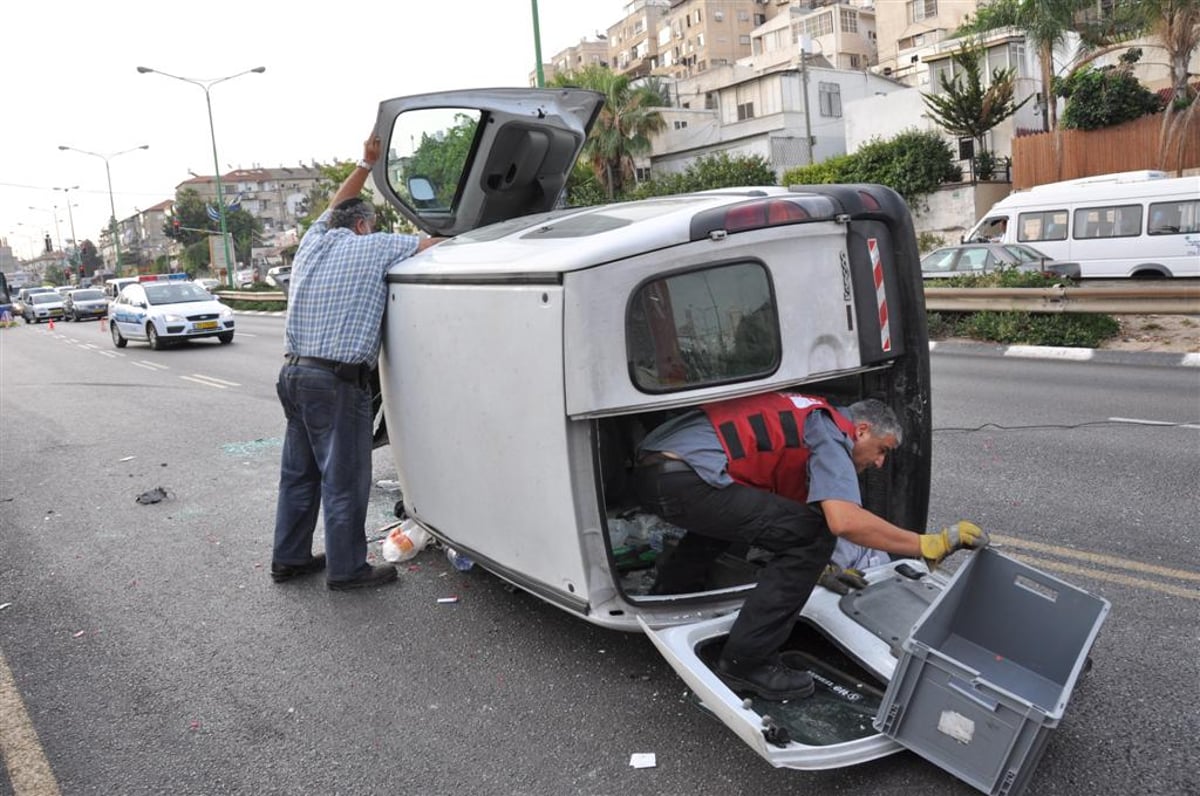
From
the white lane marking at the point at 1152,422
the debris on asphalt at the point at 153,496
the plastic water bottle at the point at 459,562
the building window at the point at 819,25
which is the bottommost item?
the white lane marking at the point at 1152,422

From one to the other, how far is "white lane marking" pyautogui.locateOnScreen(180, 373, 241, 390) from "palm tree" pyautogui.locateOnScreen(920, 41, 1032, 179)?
84.5ft

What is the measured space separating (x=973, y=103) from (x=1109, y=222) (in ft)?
46.0

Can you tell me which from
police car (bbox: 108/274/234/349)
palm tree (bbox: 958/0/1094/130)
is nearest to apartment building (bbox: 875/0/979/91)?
palm tree (bbox: 958/0/1094/130)

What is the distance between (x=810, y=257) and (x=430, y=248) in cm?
199

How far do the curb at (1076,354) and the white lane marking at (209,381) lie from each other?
9.32 meters

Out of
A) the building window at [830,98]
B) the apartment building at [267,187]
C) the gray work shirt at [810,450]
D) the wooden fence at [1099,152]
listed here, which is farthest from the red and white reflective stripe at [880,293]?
the apartment building at [267,187]

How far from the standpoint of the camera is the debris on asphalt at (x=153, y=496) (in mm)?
6988

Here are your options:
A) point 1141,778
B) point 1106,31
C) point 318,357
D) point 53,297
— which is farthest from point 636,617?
point 53,297

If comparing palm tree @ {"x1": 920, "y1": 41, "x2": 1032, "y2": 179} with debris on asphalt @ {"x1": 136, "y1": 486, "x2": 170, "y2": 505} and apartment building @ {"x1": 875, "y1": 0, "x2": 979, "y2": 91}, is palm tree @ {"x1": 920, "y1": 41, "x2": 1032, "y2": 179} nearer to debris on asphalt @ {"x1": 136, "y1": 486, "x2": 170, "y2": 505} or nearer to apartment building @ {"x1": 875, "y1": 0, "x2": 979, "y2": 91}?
apartment building @ {"x1": 875, "y1": 0, "x2": 979, "y2": 91}

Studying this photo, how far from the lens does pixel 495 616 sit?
14.6ft

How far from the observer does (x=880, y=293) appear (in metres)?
3.82

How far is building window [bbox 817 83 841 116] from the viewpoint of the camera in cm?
4581

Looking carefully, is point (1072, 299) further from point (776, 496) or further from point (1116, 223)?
point (776, 496)

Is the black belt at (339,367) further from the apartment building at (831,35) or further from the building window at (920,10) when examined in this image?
the apartment building at (831,35)
